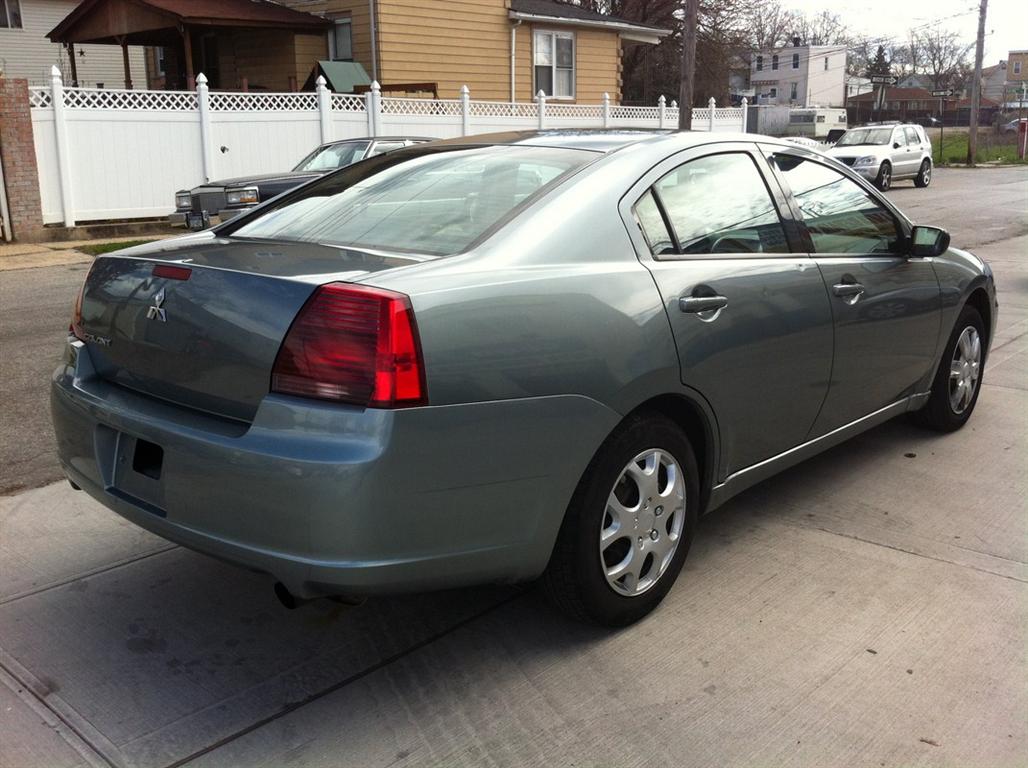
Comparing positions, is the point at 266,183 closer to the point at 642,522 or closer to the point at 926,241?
the point at 926,241

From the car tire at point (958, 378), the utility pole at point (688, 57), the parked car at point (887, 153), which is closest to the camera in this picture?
the car tire at point (958, 378)

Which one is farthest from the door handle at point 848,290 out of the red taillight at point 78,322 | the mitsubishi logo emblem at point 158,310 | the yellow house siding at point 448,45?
the yellow house siding at point 448,45

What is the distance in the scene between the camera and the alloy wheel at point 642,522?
317 cm

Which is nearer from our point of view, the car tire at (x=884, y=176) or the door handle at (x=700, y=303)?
the door handle at (x=700, y=303)

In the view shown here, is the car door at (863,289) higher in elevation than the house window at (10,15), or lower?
lower

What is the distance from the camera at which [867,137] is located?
26.0 meters

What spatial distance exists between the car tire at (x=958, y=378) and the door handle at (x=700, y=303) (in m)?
2.13

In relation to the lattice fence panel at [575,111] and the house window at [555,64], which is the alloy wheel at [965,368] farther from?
the house window at [555,64]

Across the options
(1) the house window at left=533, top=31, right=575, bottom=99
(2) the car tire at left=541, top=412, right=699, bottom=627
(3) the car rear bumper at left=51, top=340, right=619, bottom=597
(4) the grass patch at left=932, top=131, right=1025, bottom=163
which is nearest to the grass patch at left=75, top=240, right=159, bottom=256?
(3) the car rear bumper at left=51, top=340, right=619, bottom=597

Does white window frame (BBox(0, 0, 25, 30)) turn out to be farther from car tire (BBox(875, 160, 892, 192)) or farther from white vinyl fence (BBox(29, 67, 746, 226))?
car tire (BBox(875, 160, 892, 192))

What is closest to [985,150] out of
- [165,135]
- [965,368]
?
[165,135]

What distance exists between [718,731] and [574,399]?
1.01 meters

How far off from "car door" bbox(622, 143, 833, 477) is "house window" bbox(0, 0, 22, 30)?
31918 millimetres

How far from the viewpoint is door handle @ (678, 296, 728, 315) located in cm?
330
